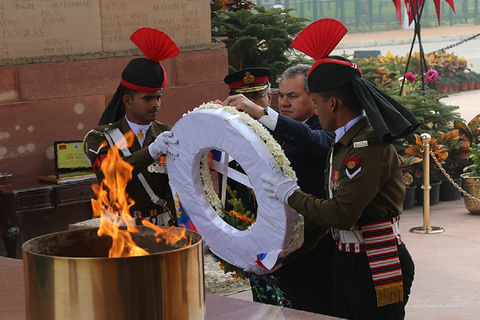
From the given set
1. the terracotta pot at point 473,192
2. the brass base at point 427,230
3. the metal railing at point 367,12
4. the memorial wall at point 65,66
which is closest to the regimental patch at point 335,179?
the memorial wall at point 65,66

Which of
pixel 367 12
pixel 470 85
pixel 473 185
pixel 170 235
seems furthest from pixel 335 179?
pixel 367 12

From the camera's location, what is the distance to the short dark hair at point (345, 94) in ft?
9.16

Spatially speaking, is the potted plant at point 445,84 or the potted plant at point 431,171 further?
the potted plant at point 445,84

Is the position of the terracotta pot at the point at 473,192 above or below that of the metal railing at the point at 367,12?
below

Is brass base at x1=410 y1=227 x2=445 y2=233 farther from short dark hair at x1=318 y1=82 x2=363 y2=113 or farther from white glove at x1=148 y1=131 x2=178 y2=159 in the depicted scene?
short dark hair at x1=318 y1=82 x2=363 y2=113

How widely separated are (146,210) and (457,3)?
42.0m

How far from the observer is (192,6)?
24.8 ft

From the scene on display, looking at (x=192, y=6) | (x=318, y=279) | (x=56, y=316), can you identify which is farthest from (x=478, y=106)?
(x=56, y=316)

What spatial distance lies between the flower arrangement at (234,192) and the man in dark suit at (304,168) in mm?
235

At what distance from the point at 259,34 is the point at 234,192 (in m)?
6.40

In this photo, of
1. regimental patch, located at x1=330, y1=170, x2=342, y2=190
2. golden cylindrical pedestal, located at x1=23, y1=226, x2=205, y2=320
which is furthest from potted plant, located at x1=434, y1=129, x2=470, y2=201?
golden cylindrical pedestal, located at x1=23, y1=226, x2=205, y2=320

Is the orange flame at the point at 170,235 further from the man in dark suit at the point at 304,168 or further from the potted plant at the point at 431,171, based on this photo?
the potted plant at the point at 431,171

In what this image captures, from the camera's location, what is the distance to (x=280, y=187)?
8.74 feet

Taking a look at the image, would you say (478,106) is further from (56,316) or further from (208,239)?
(56,316)
